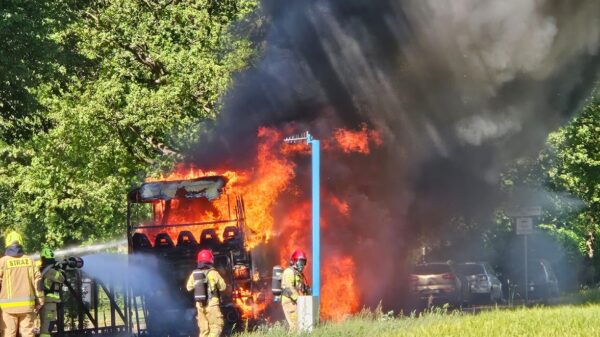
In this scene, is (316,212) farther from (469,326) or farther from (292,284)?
(469,326)

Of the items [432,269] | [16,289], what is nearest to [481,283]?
[432,269]

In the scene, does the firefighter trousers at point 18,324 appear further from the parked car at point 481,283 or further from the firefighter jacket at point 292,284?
the parked car at point 481,283

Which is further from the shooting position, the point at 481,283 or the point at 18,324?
the point at 481,283

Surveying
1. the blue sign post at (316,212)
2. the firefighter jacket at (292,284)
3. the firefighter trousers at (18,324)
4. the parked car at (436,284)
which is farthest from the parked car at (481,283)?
the firefighter trousers at (18,324)

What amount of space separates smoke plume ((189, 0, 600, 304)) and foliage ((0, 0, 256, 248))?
609 centimetres

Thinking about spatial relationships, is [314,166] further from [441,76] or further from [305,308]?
[441,76]

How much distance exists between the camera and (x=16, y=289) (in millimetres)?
14930

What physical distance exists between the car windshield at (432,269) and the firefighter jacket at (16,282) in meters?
18.0

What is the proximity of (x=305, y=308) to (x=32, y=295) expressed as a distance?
14.0 feet

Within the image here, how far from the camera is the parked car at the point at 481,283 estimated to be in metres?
37.2

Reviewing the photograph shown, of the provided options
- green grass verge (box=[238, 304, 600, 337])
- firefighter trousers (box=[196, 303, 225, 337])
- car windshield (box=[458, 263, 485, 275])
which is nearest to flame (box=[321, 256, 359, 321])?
green grass verge (box=[238, 304, 600, 337])

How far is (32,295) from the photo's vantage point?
1506 cm

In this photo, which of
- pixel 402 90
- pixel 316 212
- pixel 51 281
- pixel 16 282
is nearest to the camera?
pixel 16 282

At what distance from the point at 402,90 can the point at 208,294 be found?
7.15 metres
